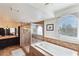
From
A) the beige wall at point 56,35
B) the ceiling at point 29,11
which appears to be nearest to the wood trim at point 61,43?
the beige wall at point 56,35

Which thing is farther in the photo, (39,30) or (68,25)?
(39,30)

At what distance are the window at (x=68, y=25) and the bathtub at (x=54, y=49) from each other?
0.25 meters

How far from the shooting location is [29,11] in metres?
1.57

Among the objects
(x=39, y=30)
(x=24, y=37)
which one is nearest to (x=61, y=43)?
(x=39, y=30)

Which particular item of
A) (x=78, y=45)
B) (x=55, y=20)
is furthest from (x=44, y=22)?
(x=78, y=45)

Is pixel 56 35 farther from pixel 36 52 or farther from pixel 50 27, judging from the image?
pixel 36 52

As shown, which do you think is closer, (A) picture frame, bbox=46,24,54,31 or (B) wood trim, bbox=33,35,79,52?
(B) wood trim, bbox=33,35,79,52

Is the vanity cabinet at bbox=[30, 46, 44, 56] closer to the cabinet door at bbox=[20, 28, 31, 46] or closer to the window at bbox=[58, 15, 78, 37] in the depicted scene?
the cabinet door at bbox=[20, 28, 31, 46]

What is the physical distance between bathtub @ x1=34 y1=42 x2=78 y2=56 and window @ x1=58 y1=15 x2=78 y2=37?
25 cm

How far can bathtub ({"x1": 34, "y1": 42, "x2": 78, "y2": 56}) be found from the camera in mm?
1487

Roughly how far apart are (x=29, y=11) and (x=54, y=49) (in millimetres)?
748

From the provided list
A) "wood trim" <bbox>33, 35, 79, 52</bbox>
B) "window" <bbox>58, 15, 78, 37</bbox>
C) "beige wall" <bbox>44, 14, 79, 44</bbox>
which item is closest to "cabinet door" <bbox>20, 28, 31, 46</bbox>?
"wood trim" <bbox>33, 35, 79, 52</bbox>

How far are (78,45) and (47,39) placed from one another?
50cm

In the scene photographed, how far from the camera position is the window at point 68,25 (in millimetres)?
1477
